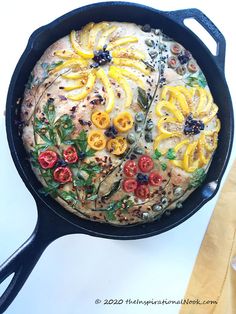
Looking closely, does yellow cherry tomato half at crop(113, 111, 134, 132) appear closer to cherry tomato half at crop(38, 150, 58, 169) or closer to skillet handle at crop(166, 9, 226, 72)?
cherry tomato half at crop(38, 150, 58, 169)

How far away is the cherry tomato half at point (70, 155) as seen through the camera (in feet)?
4.63

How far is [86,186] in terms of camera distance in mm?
1452

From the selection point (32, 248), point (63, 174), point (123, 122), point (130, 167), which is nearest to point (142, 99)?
point (123, 122)

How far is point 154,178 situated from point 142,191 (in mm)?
53

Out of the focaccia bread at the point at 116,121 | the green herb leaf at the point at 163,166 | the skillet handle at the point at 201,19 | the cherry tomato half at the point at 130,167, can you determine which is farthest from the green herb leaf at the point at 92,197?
the skillet handle at the point at 201,19

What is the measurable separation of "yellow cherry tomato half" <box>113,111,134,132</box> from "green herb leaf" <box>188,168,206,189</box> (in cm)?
27

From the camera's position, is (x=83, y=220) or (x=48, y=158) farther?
(x=83, y=220)

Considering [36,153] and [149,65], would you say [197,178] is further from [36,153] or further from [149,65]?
[36,153]

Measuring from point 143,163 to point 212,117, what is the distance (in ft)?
0.91

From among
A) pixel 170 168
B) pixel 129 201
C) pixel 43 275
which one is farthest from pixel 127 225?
pixel 43 275

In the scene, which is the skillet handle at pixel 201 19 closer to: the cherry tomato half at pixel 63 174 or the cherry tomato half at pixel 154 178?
the cherry tomato half at pixel 154 178

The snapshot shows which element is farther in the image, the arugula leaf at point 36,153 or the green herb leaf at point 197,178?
the green herb leaf at point 197,178

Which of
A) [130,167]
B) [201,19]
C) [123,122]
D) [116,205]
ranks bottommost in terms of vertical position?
[116,205]

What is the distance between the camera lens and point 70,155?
1412 millimetres
